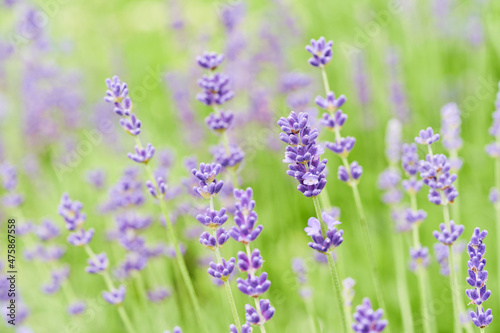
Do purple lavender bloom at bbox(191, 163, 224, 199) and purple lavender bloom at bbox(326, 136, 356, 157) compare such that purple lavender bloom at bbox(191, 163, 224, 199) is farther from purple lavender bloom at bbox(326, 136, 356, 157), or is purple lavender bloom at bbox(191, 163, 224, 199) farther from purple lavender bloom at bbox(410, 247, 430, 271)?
purple lavender bloom at bbox(410, 247, 430, 271)

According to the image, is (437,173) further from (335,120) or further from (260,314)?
(260,314)

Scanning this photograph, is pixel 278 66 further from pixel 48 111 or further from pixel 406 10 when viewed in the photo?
pixel 48 111

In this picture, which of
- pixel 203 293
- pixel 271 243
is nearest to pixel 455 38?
pixel 271 243

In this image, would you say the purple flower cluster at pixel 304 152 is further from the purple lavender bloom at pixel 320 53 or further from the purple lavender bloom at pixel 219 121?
the purple lavender bloom at pixel 219 121

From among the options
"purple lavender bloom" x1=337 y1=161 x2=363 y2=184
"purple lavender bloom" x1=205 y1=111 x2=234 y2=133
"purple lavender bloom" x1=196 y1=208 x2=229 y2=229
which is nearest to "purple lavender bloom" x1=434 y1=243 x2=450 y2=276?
"purple lavender bloom" x1=337 y1=161 x2=363 y2=184

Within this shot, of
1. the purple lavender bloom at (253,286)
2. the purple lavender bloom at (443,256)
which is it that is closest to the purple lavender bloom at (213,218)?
the purple lavender bloom at (253,286)

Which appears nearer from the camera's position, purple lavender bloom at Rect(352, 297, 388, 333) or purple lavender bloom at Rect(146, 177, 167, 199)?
purple lavender bloom at Rect(352, 297, 388, 333)
